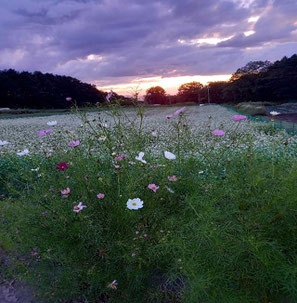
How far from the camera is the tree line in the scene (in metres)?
31.3

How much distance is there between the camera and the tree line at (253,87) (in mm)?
31344

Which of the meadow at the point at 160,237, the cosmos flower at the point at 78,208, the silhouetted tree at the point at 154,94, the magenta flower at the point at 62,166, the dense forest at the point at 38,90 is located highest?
the dense forest at the point at 38,90

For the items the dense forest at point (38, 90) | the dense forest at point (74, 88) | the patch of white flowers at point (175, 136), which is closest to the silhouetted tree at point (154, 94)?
the patch of white flowers at point (175, 136)

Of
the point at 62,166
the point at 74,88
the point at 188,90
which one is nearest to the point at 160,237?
the point at 62,166

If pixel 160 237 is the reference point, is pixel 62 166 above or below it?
above

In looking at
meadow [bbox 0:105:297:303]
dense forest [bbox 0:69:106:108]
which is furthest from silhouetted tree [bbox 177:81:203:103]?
meadow [bbox 0:105:297:303]

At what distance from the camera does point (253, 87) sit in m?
33.6

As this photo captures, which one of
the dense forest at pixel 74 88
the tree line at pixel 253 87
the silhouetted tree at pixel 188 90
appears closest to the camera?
the dense forest at pixel 74 88

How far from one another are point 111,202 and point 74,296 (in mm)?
675

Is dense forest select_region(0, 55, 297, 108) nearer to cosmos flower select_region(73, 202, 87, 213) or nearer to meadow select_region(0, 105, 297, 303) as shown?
meadow select_region(0, 105, 297, 303)

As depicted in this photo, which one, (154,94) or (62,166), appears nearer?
(62,166)

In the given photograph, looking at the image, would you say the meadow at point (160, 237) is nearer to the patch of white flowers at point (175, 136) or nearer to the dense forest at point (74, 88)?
the patch of white flowers at point (175, 136)

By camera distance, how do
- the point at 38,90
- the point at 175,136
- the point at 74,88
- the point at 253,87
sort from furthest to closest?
the point at 253,87 < the point at 74,88 < the point at 38,90 < the point at 175,136

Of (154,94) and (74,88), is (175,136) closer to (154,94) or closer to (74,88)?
(154,94)
